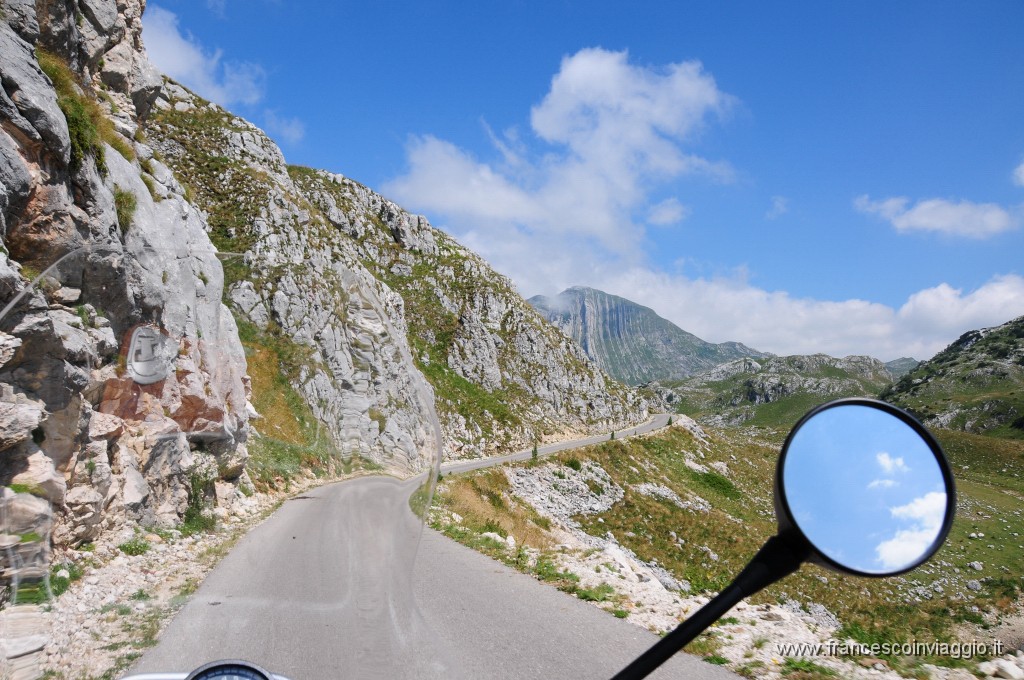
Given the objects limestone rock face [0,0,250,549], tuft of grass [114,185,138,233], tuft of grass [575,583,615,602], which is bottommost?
tuft of grass [575,583,615,602]

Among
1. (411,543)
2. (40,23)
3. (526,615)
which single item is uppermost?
(40,23)

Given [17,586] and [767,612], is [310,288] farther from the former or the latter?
[767,612]

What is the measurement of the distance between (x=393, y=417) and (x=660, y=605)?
842 cm

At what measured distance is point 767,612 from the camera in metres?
8.87

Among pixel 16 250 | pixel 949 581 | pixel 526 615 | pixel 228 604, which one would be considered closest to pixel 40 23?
pixel 16 250

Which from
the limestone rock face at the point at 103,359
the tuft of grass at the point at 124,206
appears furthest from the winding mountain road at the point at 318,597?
the tuft of grass at the point at 124,206

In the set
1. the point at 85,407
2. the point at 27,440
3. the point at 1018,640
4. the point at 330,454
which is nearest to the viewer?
the point at 27,440

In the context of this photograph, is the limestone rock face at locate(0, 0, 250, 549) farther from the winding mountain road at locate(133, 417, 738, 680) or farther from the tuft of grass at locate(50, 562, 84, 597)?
the winding mountain road at locate(133, 417, 738, 680)

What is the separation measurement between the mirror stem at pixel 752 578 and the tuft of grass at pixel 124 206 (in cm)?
303

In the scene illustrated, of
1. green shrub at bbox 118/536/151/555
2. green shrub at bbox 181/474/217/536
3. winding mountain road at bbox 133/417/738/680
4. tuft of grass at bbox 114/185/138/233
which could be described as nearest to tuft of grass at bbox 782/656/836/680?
winding mountain road at bbox 133/417/738/680

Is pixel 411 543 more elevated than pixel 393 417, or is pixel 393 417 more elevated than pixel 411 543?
pixel 393 417

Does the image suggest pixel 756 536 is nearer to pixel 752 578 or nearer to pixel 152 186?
pixel 752 578

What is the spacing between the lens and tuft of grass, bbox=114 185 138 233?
9.21 ft

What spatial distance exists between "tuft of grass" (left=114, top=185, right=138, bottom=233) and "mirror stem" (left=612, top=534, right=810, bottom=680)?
3.03 m
